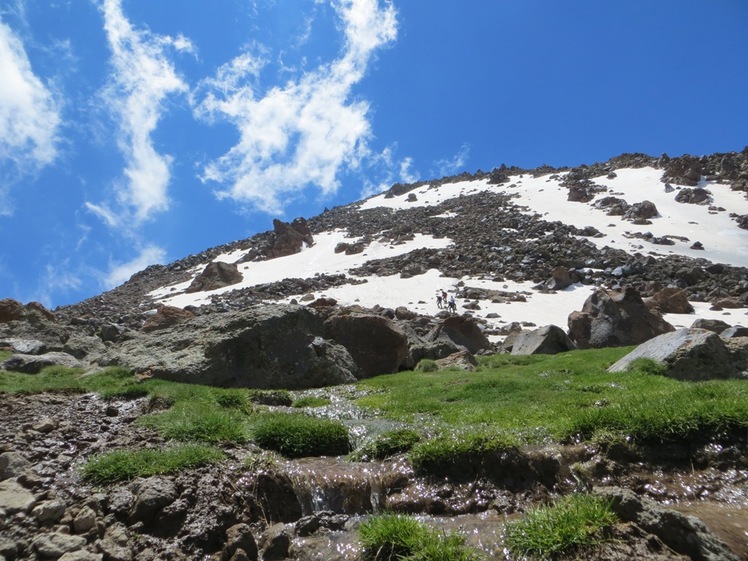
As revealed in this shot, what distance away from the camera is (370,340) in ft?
80.2

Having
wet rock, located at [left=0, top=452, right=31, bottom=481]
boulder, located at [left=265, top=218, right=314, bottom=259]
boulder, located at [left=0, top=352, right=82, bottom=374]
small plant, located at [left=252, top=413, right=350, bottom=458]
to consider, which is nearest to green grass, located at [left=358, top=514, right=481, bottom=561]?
small plant, located at [left=252, top=413, right=350, bottom=458]

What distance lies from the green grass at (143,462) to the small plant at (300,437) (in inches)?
52.3

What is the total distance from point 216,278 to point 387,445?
75106 mm

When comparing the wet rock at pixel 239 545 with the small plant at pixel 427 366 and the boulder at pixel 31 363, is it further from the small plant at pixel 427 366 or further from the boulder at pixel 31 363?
the small plant at pixel 427 366

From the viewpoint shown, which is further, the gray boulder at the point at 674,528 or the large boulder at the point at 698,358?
the large boulder at the point at 698,358

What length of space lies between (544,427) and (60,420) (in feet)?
33.0

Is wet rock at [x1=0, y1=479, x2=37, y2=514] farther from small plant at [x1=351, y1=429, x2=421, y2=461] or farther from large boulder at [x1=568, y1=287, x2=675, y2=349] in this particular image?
large boulder at [x1=568, y1=287, x2=675, y2=349]

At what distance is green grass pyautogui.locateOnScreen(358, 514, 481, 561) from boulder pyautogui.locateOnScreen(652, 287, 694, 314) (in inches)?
1901

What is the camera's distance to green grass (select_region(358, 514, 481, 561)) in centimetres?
564

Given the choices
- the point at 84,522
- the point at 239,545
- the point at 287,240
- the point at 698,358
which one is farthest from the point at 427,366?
the point at 287,240

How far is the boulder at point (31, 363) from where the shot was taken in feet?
59.6

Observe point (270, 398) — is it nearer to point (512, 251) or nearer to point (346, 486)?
point (346, 486)

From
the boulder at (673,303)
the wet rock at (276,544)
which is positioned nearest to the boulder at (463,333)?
the boulder at (673,303)

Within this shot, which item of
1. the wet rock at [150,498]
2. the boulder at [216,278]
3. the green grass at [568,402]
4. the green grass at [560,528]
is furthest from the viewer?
the boulder at [216,278]
